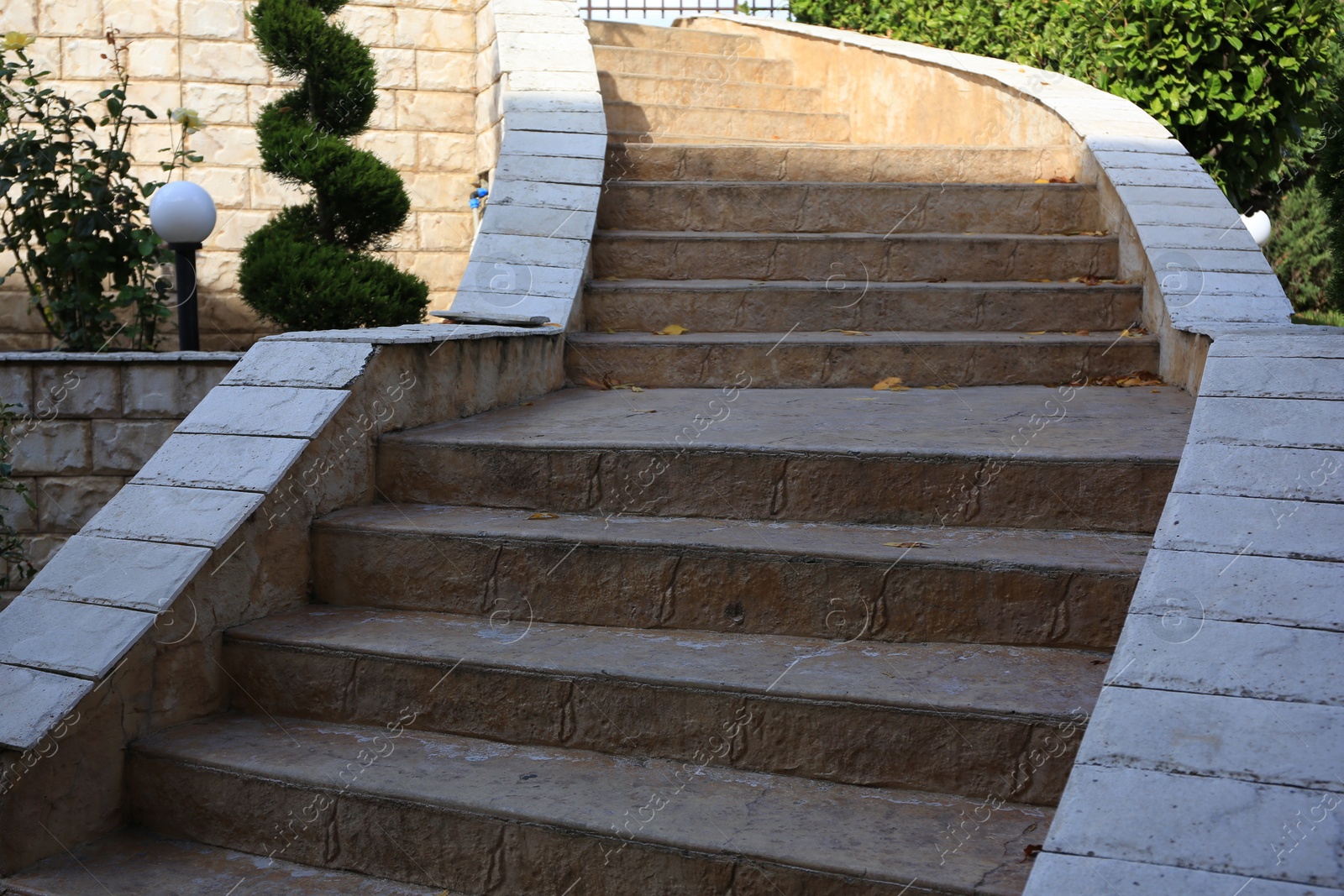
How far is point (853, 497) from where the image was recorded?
3.26m

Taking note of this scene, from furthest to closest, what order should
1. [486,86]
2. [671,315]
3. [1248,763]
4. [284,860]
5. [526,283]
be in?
[486,86], [671,315], [526,283], [284,860], [1248,763]

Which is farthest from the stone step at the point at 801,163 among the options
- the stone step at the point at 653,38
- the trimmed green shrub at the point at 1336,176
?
the stone step at the point at 653,38

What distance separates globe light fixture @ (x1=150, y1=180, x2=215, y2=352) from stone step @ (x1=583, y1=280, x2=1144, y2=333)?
71.3 inches

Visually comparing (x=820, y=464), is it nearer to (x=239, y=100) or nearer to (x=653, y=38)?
(x=239, y=100)

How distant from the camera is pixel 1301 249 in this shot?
13.9 m

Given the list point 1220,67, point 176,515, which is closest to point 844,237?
point 1220,67

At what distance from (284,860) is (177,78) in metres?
7.11

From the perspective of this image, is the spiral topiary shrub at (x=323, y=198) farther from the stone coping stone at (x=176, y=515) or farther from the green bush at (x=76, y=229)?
the stone coping stone at (x=176, y=515)

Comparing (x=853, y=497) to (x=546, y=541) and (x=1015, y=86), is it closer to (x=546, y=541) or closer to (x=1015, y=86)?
(x=546, y=541)

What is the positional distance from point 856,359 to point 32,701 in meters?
3.20

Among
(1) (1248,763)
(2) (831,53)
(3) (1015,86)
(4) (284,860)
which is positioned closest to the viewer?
(1) (1248,763)

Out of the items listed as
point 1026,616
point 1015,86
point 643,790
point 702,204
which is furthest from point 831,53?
point 643,790

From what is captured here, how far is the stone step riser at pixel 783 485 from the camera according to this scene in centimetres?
315

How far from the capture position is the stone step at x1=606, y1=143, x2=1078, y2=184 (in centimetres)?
611
